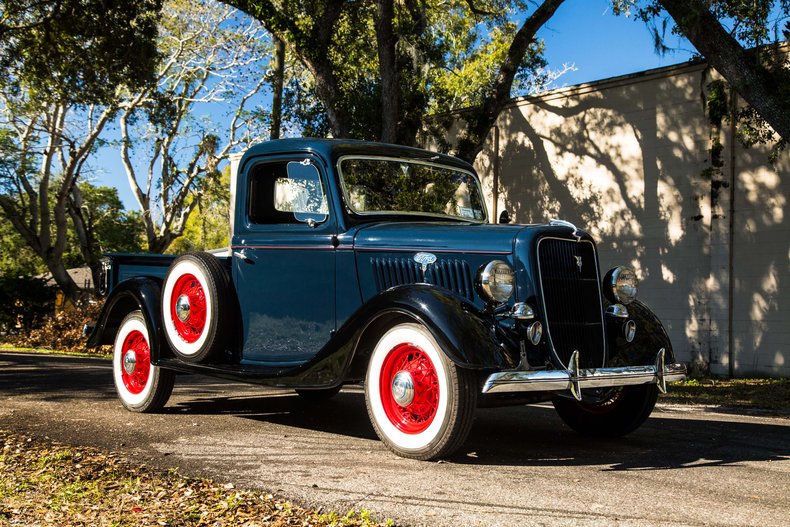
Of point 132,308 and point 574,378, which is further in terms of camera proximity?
point 132,308

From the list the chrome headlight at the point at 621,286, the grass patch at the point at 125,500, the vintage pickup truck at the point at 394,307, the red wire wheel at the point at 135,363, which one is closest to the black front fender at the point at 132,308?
the vintage pickup truck at the point at 394,307

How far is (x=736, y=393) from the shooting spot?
11.1 m

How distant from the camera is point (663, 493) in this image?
4.11 metres

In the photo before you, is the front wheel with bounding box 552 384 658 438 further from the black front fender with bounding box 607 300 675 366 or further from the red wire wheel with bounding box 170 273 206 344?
the red wire wheel with bounding box 170 273 206 344

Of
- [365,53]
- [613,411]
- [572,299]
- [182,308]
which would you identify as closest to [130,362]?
[182,308]

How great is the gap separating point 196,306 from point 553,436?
2.92 meters

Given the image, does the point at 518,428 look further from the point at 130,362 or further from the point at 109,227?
the point at 109,227

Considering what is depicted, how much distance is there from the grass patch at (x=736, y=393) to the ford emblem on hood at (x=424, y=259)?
537cm

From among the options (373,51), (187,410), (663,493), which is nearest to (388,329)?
(663,493)

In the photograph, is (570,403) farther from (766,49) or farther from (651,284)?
(651,284)

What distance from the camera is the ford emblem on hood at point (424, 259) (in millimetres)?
5250

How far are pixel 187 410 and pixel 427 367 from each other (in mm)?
3138

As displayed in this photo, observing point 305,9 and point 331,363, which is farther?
point 305,9

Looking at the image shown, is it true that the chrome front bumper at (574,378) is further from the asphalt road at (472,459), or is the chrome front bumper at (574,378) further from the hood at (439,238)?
the hood at (439,238)
